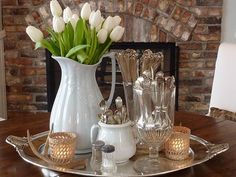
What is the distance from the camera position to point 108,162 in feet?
4.21

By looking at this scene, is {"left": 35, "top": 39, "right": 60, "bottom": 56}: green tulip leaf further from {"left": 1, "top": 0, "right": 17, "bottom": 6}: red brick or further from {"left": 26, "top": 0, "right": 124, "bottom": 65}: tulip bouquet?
{"left": 1, "top": 0, "right": 17, "bottom": 6}: red brick

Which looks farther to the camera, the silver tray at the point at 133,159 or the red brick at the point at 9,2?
the red brick at the point at 9,2

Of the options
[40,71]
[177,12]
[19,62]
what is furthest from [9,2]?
[177,12]

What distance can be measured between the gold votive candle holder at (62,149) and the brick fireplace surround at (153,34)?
220cm

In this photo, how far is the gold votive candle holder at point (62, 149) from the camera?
4.30ft

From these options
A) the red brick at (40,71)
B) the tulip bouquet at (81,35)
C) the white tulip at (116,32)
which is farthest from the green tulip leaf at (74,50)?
the red brick at (40,71)

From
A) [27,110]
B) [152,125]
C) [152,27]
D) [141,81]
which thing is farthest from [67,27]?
[27,110]

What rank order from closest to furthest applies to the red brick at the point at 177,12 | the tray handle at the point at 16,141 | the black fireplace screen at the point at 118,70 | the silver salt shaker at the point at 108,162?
the silver salt shaker at the point at 108,162 < the tray handle at the point at 16,141 < the red brick at the point at 177,12 < the black fireplace screen at the point at 118,70

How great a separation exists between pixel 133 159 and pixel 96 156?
12 cm

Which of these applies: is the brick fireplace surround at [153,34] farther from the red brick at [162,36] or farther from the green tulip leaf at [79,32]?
the green tulip leaf at [79,32]

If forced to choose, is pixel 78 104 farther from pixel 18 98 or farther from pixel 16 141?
pixel 18 98

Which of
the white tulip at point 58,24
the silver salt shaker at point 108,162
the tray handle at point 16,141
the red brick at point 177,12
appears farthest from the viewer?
the red brick at point 177,12

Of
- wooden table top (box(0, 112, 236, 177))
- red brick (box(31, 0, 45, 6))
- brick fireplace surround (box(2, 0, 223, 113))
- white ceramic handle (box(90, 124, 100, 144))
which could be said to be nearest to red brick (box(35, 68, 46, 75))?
brick fireplace surround (box(2, 0, 223, 113))

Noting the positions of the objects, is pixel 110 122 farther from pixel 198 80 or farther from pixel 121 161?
pixel 198 80
